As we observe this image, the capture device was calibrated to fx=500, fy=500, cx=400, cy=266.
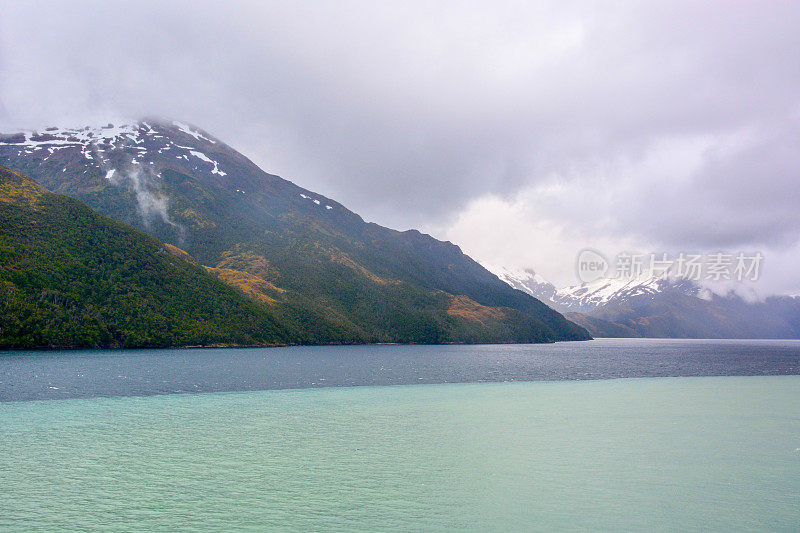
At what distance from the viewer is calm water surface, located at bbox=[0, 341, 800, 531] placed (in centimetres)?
2750

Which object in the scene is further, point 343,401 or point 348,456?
point 343,401

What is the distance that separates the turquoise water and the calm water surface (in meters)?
0.18

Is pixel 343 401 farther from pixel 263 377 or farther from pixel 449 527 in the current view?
pixel 449 527

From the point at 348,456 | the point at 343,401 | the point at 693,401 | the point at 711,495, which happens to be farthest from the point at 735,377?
the point at 348,456

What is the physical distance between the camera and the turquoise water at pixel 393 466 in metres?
27.4

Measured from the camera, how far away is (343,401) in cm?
7438

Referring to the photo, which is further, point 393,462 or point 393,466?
point 393,462

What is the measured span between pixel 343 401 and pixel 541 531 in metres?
51.6

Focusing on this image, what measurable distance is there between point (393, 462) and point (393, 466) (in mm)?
1231

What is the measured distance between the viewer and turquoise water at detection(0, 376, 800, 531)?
90.0 feet

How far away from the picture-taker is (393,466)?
37.8 meters

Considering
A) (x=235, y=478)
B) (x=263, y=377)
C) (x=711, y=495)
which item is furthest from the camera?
(x=263, y=377)

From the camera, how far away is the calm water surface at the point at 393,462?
2750 centimetres

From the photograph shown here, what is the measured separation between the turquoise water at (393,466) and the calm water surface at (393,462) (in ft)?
0.58
